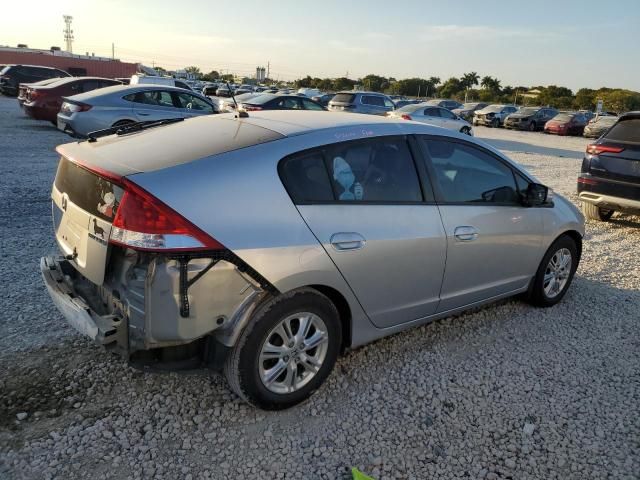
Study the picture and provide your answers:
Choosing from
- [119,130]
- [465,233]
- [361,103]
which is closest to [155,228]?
[119,130]

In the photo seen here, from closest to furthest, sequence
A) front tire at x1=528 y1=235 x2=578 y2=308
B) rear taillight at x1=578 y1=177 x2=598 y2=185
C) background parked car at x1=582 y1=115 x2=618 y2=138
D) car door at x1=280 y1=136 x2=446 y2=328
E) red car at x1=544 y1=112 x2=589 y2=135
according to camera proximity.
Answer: car door at x1=280 y1=136 x2=446 y2=328 < front tire at x1=528 y1=235 x2=578 y2=308 < rear taillight at x1=578 y1=177 x2=598 y2=185 < background parked car at x1=582 y1=115 x2=618 y2=138 < red car at x1=544 y1=112 x2=589 y2=135

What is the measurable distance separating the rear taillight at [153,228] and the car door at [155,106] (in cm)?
990

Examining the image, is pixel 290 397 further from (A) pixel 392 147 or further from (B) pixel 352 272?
(A) pixel 392 147

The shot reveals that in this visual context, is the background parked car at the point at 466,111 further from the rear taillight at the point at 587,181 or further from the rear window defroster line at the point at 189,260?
the rear window defroster line at the point at 189,260

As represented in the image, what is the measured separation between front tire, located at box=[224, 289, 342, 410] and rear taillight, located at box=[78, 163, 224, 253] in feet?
1.73

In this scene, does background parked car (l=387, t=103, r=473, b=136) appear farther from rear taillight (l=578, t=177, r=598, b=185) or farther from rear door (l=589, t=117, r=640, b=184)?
rear door (l=589, t=117, r=640, b=184)

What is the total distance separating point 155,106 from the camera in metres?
12.0

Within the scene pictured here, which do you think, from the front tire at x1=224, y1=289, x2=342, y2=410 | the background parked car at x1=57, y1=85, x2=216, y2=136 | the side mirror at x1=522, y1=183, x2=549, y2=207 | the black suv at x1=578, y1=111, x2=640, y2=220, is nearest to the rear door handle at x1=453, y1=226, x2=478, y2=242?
the side mirror at x1=522, y1=183, x2=549, y2=207

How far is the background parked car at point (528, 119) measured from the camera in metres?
32.0

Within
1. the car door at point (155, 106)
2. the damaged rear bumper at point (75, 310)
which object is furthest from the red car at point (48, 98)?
the damaged rear bumper at point (75, 310)

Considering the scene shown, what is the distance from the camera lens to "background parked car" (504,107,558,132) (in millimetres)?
32000

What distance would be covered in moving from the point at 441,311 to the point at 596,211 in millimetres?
5796

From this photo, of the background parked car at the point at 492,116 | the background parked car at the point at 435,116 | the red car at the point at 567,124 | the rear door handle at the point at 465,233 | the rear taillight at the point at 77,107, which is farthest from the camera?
the background parked car at the point at 492,116

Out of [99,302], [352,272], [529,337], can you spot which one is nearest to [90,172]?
[99,302]
